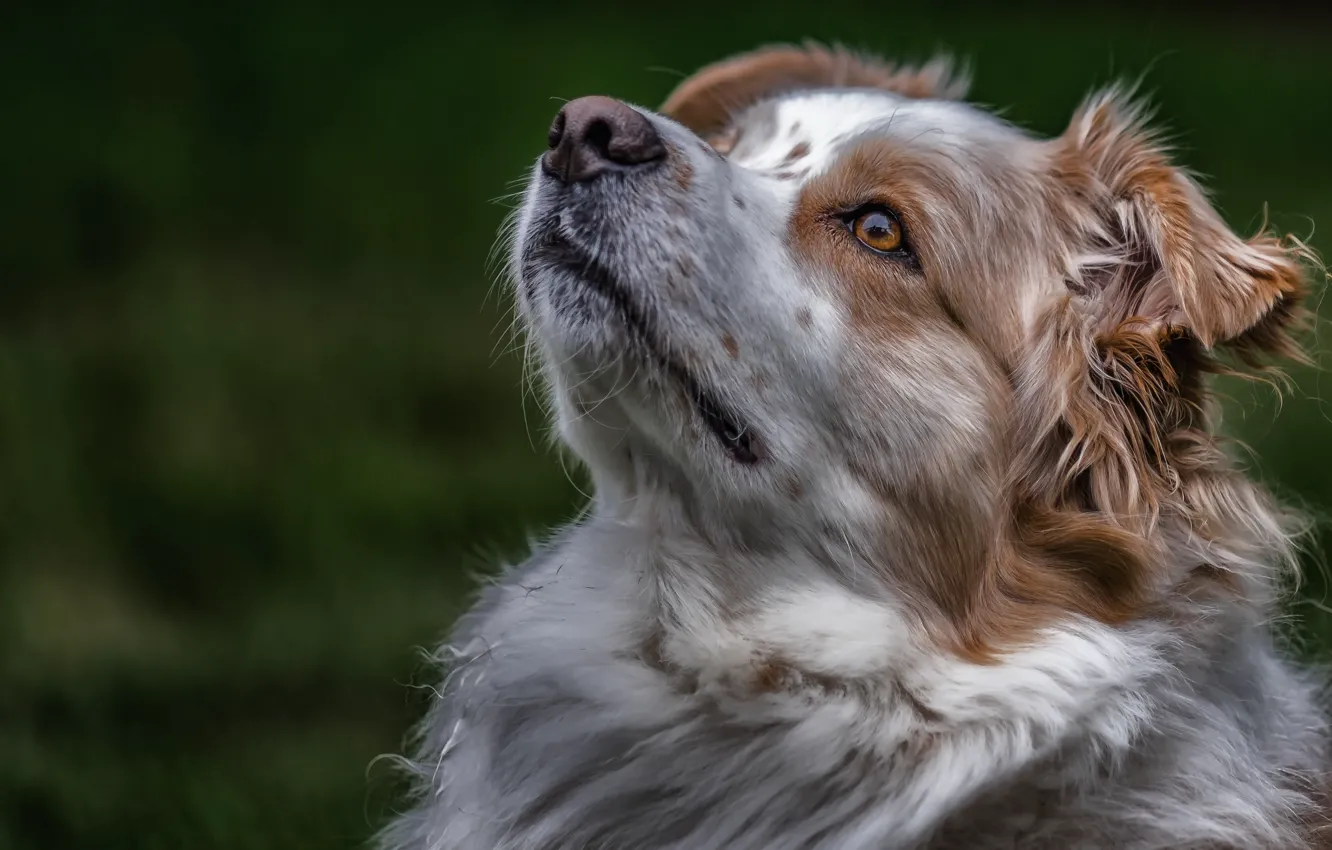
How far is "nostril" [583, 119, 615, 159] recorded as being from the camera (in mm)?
3145

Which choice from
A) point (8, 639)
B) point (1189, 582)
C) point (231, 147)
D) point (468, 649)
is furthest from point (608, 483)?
point (231, 147)

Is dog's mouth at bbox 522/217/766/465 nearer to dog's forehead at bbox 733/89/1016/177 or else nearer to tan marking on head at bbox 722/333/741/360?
tan marking on head at bbox 722/333/741/360

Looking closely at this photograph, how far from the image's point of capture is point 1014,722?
297 centimetres

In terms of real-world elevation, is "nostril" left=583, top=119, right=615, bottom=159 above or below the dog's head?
above

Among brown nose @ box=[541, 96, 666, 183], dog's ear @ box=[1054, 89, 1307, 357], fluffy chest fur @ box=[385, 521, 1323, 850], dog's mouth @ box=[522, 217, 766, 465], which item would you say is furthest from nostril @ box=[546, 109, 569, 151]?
dog's ear @ box=[1054, 89, 1307, 357]

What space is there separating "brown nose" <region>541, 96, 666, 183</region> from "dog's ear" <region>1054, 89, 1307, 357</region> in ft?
3.55

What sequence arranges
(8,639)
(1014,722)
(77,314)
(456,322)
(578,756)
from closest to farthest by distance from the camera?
(1014,722), (578,756), (8,639), (77,314), (456,322)

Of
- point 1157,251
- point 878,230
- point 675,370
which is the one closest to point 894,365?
point 878,230

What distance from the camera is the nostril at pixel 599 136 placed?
314 centimetres

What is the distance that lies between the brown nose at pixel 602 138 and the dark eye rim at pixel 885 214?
1.45 feet

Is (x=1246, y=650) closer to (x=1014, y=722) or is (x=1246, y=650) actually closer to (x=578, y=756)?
(x=1014, y=722)

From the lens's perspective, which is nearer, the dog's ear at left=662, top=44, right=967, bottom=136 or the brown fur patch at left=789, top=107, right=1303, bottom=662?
the brown fur patch at left=789, top=107, right=1303, bottom=662

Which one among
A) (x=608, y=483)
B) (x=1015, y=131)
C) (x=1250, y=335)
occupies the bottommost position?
(x=608, y=483)

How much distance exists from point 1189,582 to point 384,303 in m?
5.38
